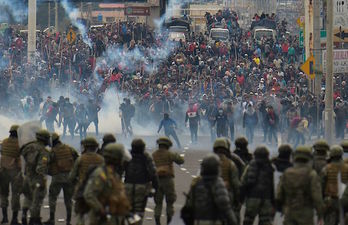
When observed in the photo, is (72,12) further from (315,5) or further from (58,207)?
(58,207)

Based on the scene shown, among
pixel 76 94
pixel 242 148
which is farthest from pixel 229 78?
pixel 242 148

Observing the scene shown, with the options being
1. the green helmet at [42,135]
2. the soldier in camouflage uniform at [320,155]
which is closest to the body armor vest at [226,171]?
the soldier in camouflage uniform at [320,155]

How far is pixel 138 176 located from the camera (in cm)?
1703

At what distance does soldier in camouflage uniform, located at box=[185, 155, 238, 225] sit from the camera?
13023 mm

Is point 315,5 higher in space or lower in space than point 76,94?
higher

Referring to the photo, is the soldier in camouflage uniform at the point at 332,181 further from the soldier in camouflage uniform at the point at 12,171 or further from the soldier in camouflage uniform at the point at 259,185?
the soldier in camouflage uniform at the point at 12,171

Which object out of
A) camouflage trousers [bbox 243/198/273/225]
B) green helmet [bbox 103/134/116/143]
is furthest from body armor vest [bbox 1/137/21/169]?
camouflage trousers [bbox 243/198/273/225]

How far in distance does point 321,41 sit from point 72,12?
6338cm

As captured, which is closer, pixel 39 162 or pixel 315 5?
pixel 39 162

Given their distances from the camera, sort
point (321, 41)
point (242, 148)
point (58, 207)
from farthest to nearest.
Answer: point (321, 41) < point (58, 207) < point (242, 148)

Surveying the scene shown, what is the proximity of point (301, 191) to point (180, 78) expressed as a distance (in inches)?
1393

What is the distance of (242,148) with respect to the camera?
58.2 ft

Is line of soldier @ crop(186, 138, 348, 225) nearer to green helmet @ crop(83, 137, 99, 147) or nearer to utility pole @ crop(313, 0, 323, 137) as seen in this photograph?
green helmet @ crop(83, 137, 99, 147)

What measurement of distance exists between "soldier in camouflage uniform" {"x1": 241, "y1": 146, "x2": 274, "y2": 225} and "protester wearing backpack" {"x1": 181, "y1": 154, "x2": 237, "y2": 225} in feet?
7.66
